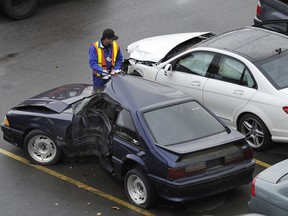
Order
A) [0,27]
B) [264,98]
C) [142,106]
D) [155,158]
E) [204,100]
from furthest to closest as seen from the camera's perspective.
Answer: [0,27] < [204,100] < [264,98] < [142,106] < [155,158]

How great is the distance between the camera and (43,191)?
32.8 ft

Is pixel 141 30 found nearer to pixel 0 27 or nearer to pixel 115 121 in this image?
pixel 0 27

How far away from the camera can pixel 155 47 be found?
1269 cm

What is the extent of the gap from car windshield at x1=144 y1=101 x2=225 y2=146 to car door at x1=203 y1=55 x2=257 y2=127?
133 cm

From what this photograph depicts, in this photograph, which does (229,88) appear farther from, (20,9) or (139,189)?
(20,9)

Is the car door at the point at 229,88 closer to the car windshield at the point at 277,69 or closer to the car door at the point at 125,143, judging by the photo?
Answer: the car windshield at the point at 277,69

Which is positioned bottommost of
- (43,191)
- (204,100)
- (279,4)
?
(43,191)

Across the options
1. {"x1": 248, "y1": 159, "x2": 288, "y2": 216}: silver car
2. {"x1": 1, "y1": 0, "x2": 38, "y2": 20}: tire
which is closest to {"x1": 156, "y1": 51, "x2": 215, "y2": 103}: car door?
{"x1": 248, "y1": 159, "x2": 288, "y2": 216}: silver car

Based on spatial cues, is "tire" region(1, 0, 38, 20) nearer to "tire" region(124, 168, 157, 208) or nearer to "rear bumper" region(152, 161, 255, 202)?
"tire" region(124, 168, 157, 208)

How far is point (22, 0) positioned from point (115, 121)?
28.1ft

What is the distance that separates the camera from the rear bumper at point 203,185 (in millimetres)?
8688

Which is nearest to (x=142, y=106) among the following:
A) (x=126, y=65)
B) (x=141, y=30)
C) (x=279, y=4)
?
(x=126, y=65)

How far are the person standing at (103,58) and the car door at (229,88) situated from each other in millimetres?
1752

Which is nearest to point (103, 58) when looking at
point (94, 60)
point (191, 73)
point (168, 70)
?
point (94, 60)
